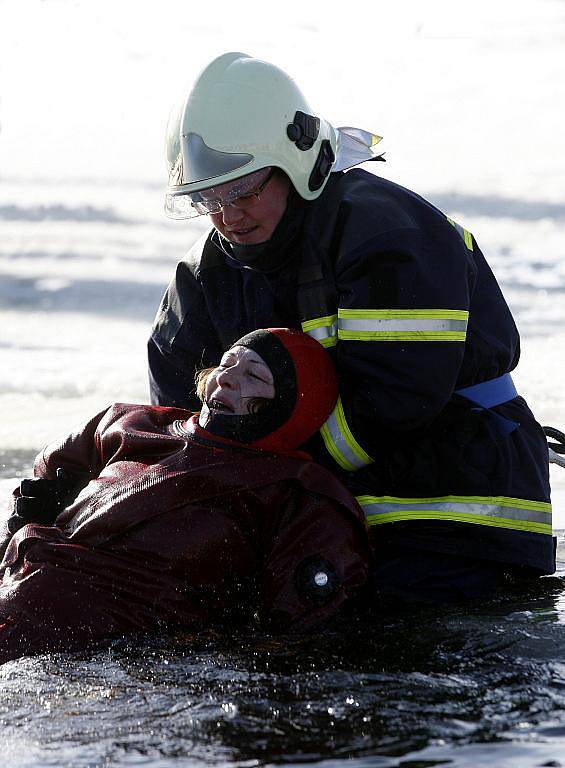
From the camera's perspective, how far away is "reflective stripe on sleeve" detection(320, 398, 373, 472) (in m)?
4.16

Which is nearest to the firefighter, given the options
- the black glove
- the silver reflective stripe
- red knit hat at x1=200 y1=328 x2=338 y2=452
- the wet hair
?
the silver reflective stripe

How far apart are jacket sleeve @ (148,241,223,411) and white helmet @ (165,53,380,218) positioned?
0.43 m

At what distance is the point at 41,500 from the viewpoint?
4.29 meters

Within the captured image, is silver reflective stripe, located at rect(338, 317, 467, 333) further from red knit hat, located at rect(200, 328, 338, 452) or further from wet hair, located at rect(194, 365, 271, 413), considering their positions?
wet hair, located at rect(194, 365, 271, 413)

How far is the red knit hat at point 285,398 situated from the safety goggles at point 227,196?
477 mm

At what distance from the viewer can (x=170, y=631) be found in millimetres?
3865

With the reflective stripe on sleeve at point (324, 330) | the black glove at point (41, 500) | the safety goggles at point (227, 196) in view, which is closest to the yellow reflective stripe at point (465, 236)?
the reflective stripe on sleeve at point (324, 330)

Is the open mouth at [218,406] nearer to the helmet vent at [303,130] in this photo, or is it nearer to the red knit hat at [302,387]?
the red knit hat at [302,387]

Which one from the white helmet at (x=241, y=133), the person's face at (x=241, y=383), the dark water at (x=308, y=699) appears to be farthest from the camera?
the white helmet at (x=241, y=133)

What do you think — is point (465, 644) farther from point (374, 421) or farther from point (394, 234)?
point (394, 234)

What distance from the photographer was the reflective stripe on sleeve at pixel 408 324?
4.05m

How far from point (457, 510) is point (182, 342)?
46.9 inches

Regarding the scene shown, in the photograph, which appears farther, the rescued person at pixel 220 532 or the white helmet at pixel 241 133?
the white helmet at pixel 241 133

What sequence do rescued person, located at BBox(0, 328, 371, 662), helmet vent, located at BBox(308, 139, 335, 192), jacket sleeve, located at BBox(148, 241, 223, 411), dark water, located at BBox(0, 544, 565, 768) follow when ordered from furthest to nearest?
jacket sleeve, located at BBox(148, 241, 223, 411) < helmet vent, located at BBox(308, 139, 335, 192) < rescued person, located at BBox(0, 328, 371, 662) < dark water, located at BBox(0, 544, 565, 768)
